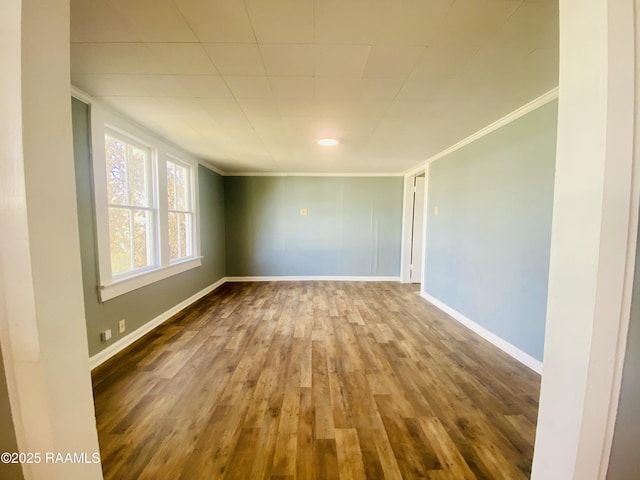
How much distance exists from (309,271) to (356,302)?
65.7 inches

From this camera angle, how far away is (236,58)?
1512 mm

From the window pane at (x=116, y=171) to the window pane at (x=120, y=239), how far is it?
12cm

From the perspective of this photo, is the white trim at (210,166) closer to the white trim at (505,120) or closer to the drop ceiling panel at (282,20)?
the drop ceiling panel at (282,20)

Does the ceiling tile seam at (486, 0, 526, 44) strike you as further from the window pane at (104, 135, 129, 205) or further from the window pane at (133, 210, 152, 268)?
the window pane at (133, 210, 152, 268)

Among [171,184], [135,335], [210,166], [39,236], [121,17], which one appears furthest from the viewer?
[210,166]

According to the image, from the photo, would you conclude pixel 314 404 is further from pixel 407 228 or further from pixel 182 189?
pixel 407 228

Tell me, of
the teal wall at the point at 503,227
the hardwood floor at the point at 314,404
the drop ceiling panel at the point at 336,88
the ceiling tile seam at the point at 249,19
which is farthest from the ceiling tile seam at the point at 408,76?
the hardwood floor at the point at 314,404

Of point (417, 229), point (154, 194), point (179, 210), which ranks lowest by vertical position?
point (417, 229)

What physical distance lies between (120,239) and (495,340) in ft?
13.4

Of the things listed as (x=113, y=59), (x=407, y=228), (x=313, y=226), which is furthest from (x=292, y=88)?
(x=407, y=228)

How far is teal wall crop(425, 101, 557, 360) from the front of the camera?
211cm

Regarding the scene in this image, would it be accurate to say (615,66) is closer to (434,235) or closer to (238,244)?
(434,235)

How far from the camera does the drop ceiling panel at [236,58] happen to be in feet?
4.63

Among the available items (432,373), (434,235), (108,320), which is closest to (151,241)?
(108,320)
